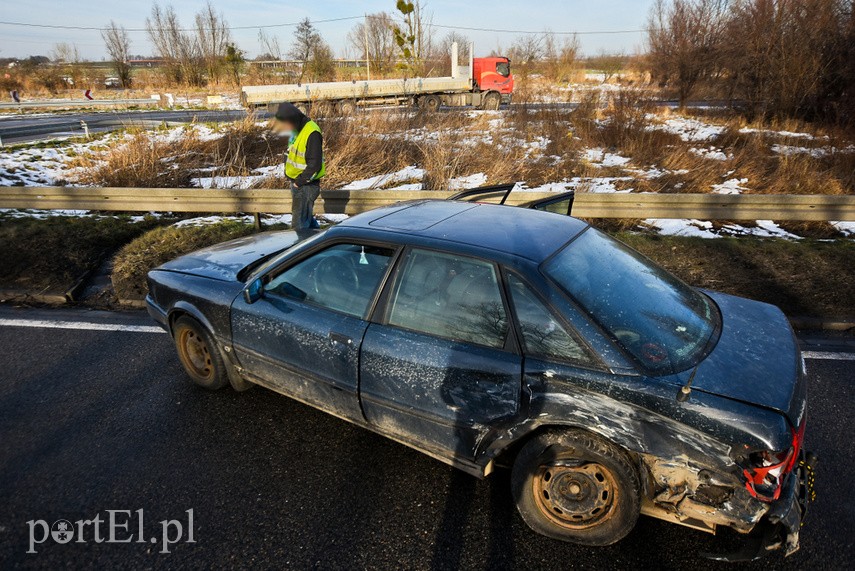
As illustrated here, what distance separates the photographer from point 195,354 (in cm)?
359

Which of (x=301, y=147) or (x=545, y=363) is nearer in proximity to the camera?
(x=545, y=363)

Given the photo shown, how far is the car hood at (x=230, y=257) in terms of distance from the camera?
3.50 meters

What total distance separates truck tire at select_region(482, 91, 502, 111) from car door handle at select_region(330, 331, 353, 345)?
25.0 meters

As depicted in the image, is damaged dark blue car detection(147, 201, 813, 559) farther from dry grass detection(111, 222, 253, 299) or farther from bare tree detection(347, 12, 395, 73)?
bare tree detection(347, 12, 395, 73)

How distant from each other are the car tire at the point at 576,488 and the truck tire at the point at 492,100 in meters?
25.5

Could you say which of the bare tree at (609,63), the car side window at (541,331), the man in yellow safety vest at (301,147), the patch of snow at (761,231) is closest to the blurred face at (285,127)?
the man in yellow safety vest at (301,147)

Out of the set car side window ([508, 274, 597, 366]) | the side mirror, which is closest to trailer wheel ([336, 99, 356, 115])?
the side mirror

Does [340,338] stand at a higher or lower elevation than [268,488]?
higher

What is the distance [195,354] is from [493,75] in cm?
2509

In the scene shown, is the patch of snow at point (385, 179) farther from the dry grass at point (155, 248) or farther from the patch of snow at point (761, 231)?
the patch of snow at point (761, 231)

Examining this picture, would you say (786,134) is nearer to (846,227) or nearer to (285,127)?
(846,227)

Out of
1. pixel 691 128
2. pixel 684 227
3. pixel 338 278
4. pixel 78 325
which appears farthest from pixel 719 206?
pixel 691 128

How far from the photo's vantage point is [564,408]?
2.22 metres

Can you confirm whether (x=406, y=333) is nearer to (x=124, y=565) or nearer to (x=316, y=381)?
(x=316, y=381)
